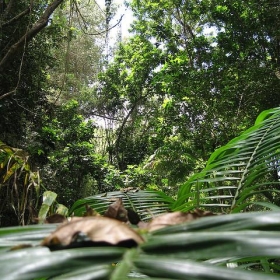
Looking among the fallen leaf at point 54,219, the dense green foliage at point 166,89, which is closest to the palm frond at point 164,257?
the fallen leaf at point 54,219

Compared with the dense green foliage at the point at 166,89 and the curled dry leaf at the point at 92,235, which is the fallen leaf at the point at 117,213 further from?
the dense green foliage at the point at 166,89

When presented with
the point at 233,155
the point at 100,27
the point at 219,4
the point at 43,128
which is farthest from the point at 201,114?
the point at 100,27

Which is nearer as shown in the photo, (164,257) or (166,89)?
(164,257)

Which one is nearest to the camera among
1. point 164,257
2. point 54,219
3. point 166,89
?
point 164,257

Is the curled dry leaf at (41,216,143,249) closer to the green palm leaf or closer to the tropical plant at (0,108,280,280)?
the tropical plant at (0,108,280,280)

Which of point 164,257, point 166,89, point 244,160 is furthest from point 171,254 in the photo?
point 166,89

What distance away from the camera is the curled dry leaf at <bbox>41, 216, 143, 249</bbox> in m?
0.20

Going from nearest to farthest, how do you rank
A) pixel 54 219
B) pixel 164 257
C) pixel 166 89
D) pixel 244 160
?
pixel 164 257, pixel 54 219, pixel 244 160, pixel 166 89

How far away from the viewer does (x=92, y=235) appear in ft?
0.67

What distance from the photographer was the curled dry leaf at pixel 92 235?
0.66ft

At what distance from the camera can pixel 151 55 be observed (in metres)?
6.14

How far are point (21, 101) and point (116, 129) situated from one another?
4.91 meters

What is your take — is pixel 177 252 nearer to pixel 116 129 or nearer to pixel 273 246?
pixel 273 246

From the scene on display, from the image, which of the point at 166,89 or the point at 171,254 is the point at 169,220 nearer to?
the point at 171,254
